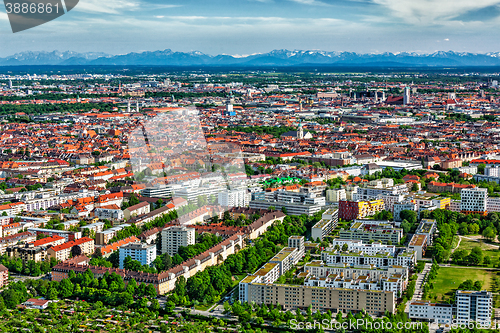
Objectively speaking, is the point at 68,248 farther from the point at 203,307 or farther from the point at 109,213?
the point at 203,307

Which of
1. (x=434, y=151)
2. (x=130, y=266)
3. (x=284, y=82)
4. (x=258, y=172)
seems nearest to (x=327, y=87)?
(x=284, y=82)

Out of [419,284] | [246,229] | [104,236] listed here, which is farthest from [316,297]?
[104,236]

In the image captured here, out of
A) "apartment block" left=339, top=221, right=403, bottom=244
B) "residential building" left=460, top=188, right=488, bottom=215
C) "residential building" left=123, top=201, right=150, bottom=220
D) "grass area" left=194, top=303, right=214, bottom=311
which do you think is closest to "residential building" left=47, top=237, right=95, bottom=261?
"residential building" left=123, top=201, right=150, bottom=220

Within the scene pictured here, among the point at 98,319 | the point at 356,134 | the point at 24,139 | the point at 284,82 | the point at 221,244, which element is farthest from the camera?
the point at 284,82

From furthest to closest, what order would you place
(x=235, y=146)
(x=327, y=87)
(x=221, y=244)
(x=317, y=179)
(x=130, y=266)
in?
(x=327, y=87) → (x=235, y=146) → (x=317, y=179) → (x=221, y=244) → (x=130, y=266)

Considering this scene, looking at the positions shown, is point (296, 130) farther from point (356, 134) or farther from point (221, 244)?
point (221, 244)

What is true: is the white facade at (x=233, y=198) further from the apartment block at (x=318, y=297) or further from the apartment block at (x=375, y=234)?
the apartment block at (x=318, y=297)

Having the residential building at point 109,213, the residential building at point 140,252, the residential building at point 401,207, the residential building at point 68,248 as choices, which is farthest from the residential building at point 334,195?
the residential building at point 68,248
